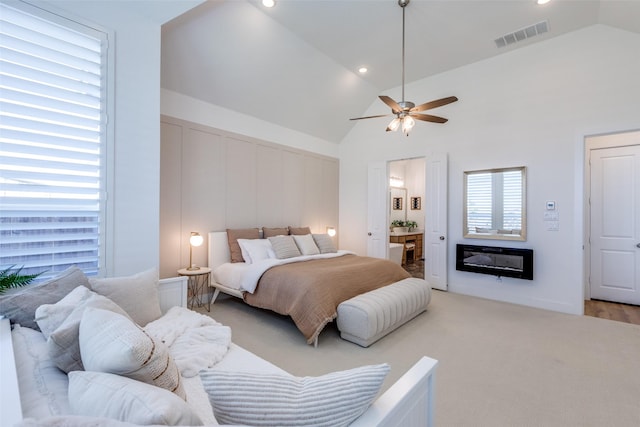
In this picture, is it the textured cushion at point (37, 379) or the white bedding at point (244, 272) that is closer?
the textured cushion at point (37, 379)

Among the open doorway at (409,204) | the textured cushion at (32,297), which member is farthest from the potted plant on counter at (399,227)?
the textured cushion at (32,297)

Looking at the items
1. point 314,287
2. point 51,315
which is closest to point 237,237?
point 314,287

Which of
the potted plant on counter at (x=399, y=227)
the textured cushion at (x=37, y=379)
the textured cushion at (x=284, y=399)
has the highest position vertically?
the potted plant on counter at (x=399, y=227)

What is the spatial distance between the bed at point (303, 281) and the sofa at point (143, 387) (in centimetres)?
148

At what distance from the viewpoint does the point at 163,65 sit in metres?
3.52

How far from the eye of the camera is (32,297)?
5.45 feet

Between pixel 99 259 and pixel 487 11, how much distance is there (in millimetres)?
4752

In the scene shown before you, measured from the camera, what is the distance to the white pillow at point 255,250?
409cm

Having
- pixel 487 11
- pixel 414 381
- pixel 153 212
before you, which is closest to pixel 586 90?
pixel 487 11

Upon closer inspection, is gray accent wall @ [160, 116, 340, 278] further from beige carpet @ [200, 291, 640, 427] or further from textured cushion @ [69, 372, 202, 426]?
textured cushion @ [69, 372, 202, 426]

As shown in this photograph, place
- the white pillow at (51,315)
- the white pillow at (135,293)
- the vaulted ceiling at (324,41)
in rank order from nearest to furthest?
the white pillow at (51,315) → the white pillow at (135,293) → the vaulted ceiling at (324,41)

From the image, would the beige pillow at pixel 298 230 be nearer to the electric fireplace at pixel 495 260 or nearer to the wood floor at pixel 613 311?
the electric fireplace at pixel 495 260

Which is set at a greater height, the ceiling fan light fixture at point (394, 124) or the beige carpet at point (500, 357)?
the ceiling fan light fixture at point (394, 124)

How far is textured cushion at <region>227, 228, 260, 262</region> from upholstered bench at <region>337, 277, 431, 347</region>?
1932 millimetres
